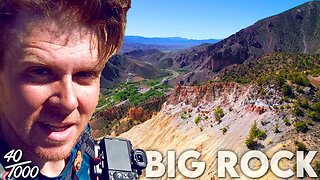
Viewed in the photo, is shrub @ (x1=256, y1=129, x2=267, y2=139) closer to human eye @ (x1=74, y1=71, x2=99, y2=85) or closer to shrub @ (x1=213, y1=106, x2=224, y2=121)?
shrub @ (x1=213, y1=106, x2=224, y2=121)

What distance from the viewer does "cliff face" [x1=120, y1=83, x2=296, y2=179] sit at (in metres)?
25.9

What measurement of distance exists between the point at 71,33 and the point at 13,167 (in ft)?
2.23

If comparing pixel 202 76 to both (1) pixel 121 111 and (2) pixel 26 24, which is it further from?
(2) pixel 26 24

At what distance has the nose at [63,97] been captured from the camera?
5.85 feet

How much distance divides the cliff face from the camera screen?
69.4ft

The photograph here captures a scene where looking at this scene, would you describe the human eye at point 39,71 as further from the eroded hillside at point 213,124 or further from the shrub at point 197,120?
the shrub at point 197,120

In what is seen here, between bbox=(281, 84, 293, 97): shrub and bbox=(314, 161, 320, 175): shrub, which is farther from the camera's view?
bbox=(281, 84, 293, 97): shrub

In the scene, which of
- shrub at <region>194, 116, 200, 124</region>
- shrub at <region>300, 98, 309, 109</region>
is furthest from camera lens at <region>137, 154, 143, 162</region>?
shrub at <region>194, 116, 200, 124</region>

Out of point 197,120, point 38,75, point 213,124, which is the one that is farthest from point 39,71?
point 197,120

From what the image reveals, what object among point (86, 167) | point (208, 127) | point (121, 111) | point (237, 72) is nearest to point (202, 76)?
point (121, 111)

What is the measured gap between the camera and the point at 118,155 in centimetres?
229

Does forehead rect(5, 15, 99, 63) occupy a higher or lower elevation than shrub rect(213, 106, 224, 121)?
higher

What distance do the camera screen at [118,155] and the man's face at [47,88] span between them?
340 millimetres

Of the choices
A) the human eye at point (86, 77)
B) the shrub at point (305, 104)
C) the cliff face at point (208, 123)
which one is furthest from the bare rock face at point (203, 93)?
the human eye at point (86, 77)
